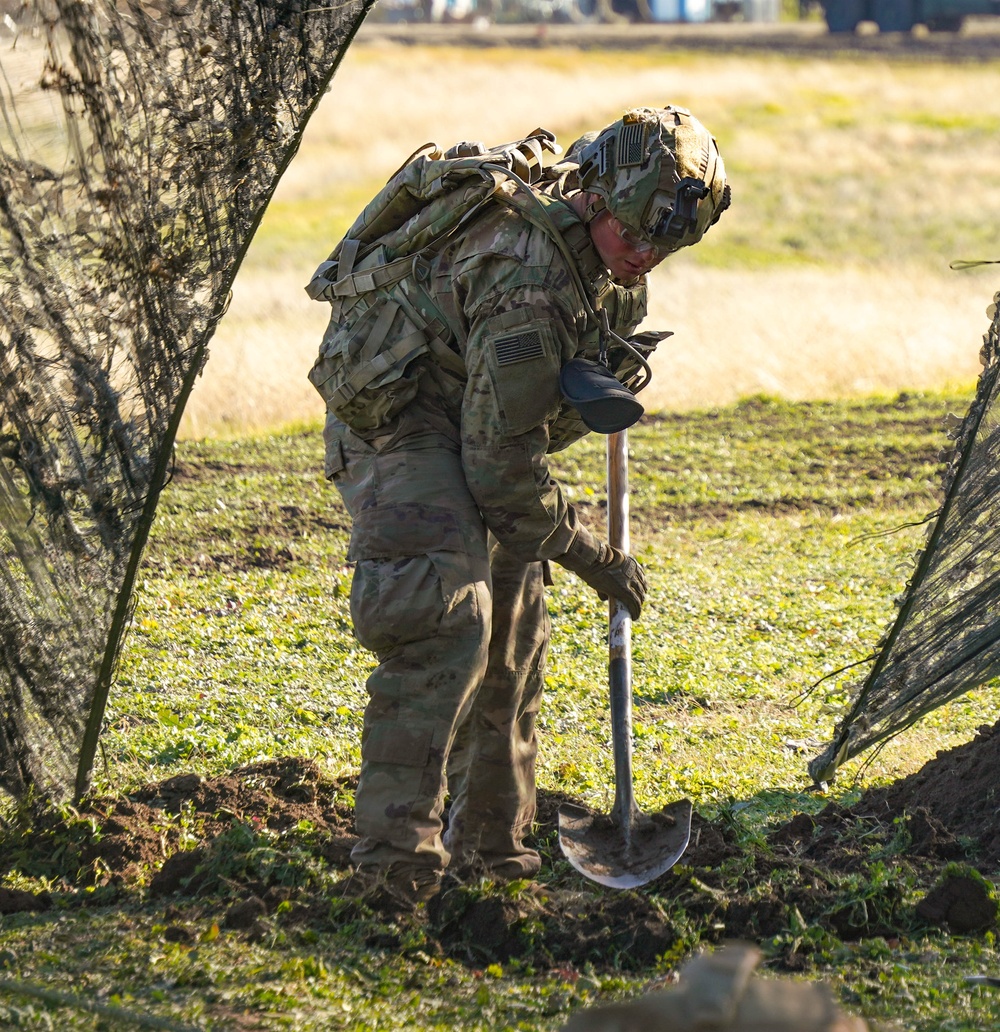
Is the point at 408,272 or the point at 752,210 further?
the point at 752,210

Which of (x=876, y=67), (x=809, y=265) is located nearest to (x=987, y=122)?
(x=876, y=67)

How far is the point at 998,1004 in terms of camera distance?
3.66 m

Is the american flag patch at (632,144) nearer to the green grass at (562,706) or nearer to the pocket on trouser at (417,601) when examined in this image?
the pocket on trouser at (417,601)

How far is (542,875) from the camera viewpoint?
498 centimetres

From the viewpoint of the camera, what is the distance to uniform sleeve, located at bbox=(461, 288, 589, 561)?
405 cm

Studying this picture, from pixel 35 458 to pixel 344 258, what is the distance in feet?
3.77

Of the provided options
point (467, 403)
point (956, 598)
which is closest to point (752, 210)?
point (956, 598)

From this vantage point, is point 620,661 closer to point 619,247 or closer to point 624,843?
point 624,843

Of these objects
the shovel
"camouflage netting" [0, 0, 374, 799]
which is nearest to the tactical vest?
"camouflage netting" [0, 0, 374, 799]

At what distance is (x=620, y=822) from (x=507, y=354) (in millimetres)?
1754

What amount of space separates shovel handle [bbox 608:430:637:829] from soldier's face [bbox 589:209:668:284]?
2.41ft

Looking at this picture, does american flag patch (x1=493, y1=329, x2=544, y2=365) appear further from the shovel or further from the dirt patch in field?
the dirt patch in field

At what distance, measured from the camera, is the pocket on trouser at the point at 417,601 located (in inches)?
165

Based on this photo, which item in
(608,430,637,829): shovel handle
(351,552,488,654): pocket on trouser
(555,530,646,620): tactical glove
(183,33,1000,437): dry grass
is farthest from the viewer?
(183,33,1000,437): dry grass
